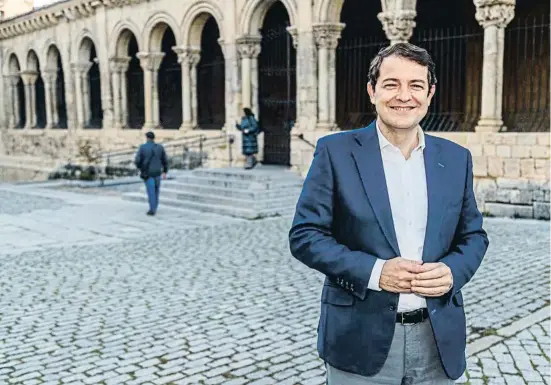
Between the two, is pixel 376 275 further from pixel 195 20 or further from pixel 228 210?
pixel 195 20

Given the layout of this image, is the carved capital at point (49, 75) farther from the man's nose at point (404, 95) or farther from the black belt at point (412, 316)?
the black belt at point (412, 316)

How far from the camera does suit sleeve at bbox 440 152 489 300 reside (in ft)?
6.95

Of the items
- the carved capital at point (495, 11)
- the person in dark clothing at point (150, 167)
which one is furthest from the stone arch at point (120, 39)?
the carved capital at point (495, 11)

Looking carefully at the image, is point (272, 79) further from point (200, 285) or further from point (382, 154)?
point (382, 154)

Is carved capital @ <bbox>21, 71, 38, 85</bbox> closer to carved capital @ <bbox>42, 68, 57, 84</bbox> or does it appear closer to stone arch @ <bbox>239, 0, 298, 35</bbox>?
carved capital @ <bbox>42, 68, 57, 84</bbox>

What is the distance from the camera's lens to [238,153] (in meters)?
16.7

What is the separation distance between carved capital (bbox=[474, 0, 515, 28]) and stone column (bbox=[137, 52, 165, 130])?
11242 millimetres

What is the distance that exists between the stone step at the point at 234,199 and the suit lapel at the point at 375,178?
9.71 m

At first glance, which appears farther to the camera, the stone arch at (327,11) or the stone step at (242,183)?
the stone arch at (327,11)

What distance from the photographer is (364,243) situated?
6.95ft

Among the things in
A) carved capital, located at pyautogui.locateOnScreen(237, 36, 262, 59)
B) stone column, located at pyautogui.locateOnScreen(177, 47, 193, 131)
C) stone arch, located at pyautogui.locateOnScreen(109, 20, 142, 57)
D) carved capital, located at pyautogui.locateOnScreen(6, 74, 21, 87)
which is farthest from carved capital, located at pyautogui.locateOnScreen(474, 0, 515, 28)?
carved capital, located at pyautogui.locateOnScreen(6, 74, 21, 87)

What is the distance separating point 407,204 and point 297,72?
1315 centimetres

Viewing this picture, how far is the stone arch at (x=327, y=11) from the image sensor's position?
1397cm

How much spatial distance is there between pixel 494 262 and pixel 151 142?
278 inches
